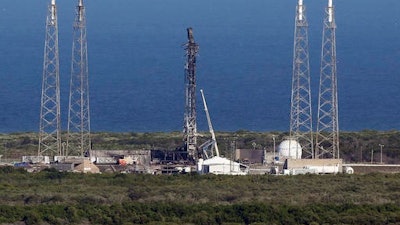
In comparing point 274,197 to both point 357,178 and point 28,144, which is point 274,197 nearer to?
point 357,178

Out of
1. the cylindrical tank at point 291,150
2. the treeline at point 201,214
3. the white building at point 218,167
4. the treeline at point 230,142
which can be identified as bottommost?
the treeline at point 201,214

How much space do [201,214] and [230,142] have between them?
24569mm

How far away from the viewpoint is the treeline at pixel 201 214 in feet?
157

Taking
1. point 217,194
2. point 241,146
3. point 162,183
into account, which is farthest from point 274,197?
point 241,146

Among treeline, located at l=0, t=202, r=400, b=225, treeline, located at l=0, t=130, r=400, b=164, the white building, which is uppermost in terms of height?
treeline, located at l=0, t=130, r=400, b=164

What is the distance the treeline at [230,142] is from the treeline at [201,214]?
55.8ft

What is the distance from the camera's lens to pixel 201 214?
160 feet

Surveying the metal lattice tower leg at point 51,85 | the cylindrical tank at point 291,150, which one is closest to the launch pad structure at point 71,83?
the metal lattice tower leg at point 51,85

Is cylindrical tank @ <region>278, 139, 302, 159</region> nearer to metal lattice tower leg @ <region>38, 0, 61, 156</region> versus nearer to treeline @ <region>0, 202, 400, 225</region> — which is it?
metal lattice tower leg @ <region>38, 0, 61, 156</region>

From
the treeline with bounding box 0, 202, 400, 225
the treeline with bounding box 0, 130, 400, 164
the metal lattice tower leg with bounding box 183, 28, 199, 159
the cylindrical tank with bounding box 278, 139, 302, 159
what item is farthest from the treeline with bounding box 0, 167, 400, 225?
the treeline with bounding box 0, 130, 400, 164

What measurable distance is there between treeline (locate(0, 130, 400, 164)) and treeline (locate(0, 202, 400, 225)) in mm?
17017

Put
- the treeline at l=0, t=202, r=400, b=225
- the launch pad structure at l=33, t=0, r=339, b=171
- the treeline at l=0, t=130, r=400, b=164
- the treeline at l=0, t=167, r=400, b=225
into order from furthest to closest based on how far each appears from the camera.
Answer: the treeline at l=0, t=130, r=400, b=164 < the launch pad structure at l=33, t=0, r=339, b=171 < the treeline at l=0, t=167, r=400, b=225 < the treeline at l=0, t=202, r=400, b=225

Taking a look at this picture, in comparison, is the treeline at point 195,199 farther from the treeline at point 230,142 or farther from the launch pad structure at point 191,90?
the treeline at point 230,142

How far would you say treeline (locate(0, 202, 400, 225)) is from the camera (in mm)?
47906
